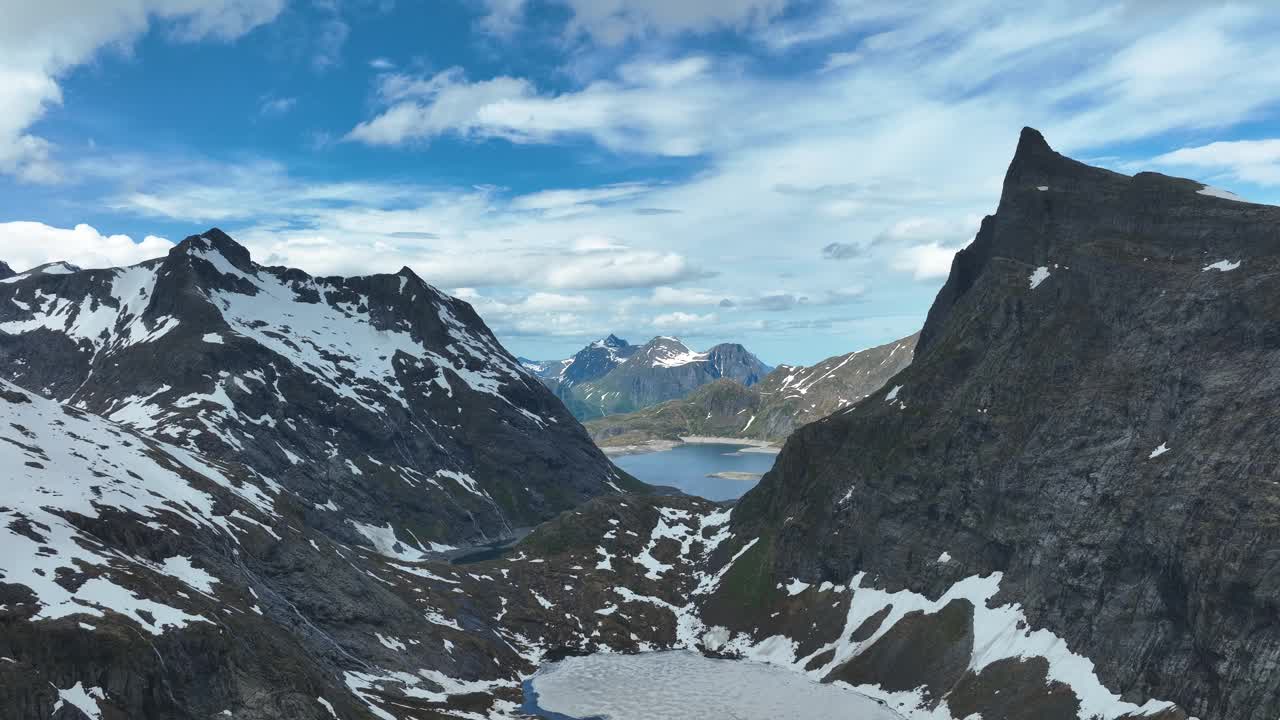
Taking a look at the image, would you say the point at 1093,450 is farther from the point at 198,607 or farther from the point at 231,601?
the point at 198,607

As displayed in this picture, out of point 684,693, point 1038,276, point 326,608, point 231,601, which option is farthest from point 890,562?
point 231,601

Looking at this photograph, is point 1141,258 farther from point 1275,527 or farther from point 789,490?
point 789,490

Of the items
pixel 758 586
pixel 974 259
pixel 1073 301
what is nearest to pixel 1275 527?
pixel 1073 301

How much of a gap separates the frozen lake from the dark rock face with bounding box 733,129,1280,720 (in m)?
16.4

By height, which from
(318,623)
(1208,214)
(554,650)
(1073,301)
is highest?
(1208,214)

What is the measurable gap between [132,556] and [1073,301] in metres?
126

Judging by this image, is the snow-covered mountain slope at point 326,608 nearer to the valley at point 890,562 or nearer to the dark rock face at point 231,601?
the dark rock face at point 231,601

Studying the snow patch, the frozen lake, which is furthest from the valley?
the snow patch

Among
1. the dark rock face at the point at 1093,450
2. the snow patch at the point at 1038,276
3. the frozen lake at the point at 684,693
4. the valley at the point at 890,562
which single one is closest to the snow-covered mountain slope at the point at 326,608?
the valley at the point at 890,562

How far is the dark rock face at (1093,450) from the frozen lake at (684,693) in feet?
53.9

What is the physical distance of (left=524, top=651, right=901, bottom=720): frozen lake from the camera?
97.2 metres

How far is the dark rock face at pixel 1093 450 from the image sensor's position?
78312 millimetres

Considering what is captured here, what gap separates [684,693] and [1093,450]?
6161 cm

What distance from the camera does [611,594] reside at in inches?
5699
